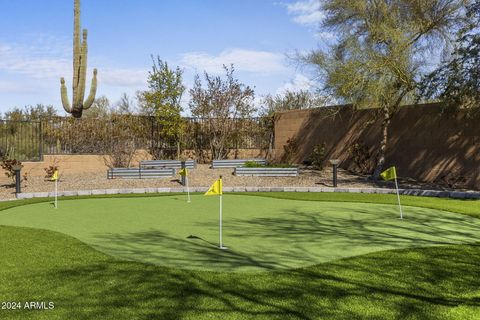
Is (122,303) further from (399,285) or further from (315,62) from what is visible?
(315,62)

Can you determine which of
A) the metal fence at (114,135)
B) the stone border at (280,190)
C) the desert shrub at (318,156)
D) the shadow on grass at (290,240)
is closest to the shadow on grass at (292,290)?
the shadow on grass at (290,240)

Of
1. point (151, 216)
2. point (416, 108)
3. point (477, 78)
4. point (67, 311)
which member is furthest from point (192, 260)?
point (416, 108)

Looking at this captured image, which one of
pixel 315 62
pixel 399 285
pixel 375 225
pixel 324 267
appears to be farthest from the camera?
pixel 315 62

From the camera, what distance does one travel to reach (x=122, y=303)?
4.04m

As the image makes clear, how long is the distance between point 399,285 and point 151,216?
557 cm

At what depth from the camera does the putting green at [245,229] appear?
580 centimetres

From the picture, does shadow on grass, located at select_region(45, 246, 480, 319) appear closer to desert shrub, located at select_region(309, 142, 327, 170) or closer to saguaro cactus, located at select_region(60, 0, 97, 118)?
saguaro cactus, located at select_region(60, 0, 97, 118)

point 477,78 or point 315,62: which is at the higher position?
point 315,62

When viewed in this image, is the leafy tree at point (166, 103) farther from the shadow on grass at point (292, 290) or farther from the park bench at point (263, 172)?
the shadow on grass at point (292, 290)

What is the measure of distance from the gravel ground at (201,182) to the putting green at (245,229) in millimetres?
3541

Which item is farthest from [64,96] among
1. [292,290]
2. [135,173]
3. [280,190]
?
[292,290]

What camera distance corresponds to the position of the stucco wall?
14352 mm

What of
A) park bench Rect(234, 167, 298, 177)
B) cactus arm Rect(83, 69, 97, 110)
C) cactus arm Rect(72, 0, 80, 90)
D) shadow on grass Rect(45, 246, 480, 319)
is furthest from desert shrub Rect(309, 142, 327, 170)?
shadow on grass Rect(45, 246, 480, 319)

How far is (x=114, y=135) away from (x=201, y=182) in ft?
21.0
